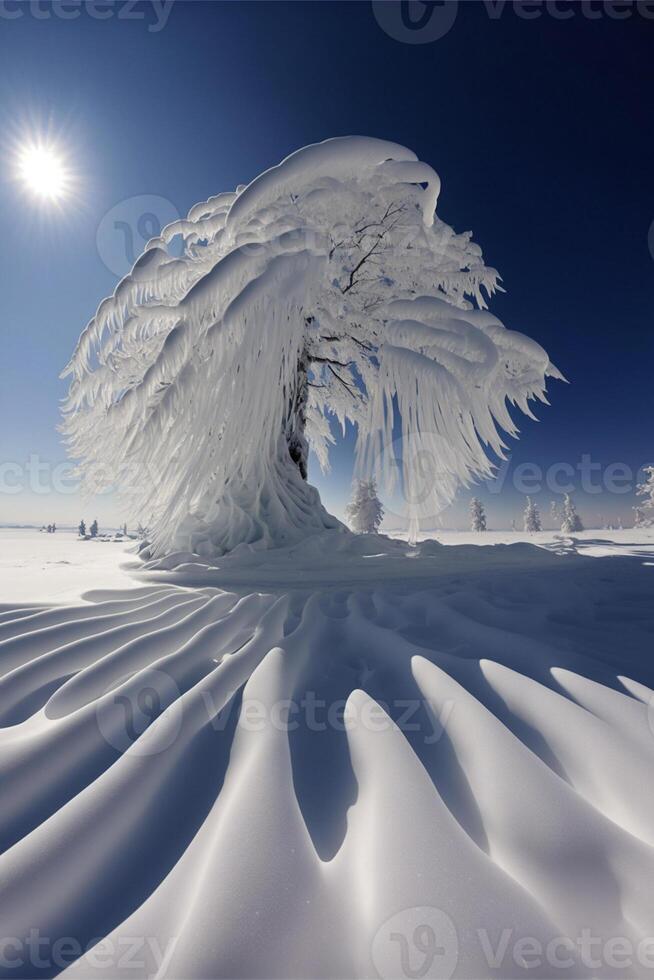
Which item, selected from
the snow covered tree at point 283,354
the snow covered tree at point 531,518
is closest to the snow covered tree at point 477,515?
the snow covered tree at point 531,518

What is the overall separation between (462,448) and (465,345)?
3.47 ft

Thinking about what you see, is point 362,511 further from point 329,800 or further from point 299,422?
point 329,800

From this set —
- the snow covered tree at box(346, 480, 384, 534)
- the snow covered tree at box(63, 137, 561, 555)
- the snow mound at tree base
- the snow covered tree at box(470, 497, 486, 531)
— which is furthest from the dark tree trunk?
the snow covered tree at box(470, 497, 486, 531)

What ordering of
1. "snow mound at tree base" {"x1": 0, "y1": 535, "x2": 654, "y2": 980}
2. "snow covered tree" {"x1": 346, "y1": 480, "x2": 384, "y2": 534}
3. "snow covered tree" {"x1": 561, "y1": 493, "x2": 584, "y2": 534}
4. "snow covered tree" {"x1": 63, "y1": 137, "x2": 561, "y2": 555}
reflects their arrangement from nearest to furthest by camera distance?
"snow mound at tree base" {"x1": 0, "y1": 535, "x2": 654, "y2": 980} < "snow covered tree" {"x1": 63, "y1": 137, "x2": 561, "y2": 555} < "snow covered tree" {"x1": 346, "y1": 480, "x2": 384, "y2": 534} < "snow covered tree" {"x1": 561, "y1": 493, "x2": 584, "y2": 534}

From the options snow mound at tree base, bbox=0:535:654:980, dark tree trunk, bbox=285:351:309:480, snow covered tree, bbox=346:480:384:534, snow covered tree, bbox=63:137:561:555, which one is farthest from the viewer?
snow covered tree, bbox=346:480:384:534

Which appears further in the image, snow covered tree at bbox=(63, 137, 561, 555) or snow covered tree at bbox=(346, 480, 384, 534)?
snow covered tree at bbox=(346, 480, 384, 534)

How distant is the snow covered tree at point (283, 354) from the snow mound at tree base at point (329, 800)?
7.03 feet

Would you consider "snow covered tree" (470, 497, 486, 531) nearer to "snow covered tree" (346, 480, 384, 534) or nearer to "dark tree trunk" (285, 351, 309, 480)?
"snow covered tree" (346, 480, 384, 534)

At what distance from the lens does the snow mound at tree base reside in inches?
23.7

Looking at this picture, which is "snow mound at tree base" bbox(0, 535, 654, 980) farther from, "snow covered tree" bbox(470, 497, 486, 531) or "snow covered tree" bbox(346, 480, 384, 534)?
"snow covered tree" bbox(470, 497, 486, 531)

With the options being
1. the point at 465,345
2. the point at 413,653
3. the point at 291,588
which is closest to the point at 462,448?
the point at 465,345

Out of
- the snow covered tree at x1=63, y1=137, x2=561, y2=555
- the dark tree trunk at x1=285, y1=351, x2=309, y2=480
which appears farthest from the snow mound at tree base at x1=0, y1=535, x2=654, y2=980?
the dark tree trunk at x1=285, y1=351, x2=309, y2=480

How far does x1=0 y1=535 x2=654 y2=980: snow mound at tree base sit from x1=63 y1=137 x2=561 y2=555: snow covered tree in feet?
7.03

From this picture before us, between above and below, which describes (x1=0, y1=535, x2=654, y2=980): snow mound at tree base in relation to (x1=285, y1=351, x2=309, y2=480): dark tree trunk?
below
